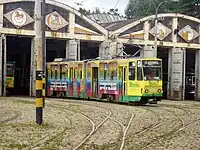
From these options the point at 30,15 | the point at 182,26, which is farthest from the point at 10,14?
the point at 182,26

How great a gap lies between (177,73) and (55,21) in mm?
14484

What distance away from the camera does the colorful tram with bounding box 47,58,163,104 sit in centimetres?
2578

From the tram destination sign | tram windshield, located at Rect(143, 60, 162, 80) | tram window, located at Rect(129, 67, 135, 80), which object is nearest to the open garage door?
tram window, located at Rect(129, 67, 135, 80)

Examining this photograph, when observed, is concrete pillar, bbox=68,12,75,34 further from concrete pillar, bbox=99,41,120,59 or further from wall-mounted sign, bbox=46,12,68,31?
concrete pillar, bbox=99,41,120,59

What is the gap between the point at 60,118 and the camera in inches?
700

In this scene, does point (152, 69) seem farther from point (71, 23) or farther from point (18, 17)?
point (71, 23)

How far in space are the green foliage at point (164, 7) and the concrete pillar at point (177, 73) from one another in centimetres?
1767

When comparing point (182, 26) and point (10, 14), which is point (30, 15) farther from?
point (182, 26)

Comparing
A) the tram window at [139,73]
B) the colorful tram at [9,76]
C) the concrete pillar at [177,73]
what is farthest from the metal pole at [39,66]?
the concrete pillar at [177,73]

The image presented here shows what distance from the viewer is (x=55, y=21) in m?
39.8

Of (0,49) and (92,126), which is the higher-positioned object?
(0,49)

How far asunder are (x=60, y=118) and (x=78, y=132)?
4.43 meters

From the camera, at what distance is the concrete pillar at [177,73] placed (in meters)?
46.1

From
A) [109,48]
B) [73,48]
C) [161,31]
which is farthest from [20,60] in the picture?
[161,31]
